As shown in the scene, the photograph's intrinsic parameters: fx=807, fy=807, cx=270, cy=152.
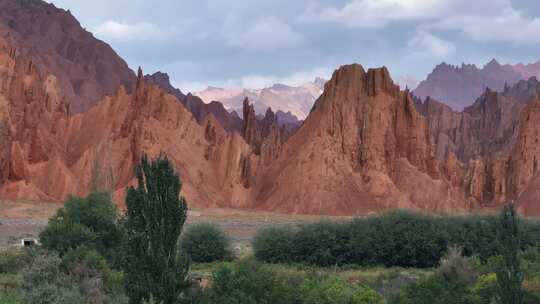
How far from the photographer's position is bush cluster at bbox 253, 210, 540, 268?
54125mm

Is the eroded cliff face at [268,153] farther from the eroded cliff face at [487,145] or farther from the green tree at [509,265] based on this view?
the green tree at [509,265]

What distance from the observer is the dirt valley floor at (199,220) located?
6431cm

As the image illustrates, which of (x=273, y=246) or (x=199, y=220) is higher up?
(x=199, y=220)

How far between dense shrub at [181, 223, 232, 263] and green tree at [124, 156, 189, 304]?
99.2 feet

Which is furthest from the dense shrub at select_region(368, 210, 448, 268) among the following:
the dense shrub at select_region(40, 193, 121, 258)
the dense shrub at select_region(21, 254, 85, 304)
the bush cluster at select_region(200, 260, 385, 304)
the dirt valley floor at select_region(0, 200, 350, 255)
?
the dense shrub at select_region(21, 254, 85, 304)

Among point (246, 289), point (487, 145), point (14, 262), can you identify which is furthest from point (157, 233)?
point (487, 145)

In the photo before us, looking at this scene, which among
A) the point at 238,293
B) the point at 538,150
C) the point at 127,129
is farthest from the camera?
the point at 538,150

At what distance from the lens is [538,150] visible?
107938 mm

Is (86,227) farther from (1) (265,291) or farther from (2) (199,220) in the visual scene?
(2) (199,220)

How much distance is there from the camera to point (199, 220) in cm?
7731

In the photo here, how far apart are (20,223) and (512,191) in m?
67.8

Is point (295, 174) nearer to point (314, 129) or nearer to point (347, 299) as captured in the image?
point (314, 129)

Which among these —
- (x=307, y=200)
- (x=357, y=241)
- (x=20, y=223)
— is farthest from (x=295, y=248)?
(x=307, y=200)

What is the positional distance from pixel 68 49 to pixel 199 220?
111411mm
